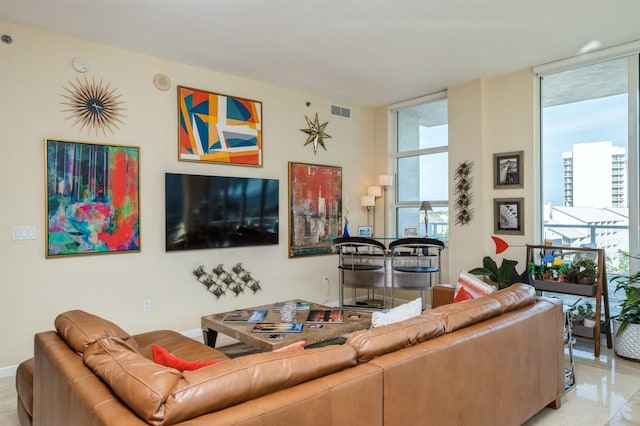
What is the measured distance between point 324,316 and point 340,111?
138 inches

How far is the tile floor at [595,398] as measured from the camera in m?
2.62

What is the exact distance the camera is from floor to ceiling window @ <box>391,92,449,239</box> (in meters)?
5.62

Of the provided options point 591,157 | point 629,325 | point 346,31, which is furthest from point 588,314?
point 346,31

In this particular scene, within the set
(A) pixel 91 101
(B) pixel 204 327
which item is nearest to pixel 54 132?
(A) pixel 91 101

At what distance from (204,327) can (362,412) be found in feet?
7.03

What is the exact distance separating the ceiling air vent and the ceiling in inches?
40.2

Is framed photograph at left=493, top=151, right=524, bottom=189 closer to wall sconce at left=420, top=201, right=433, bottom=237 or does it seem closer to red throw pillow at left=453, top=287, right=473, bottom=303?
wall sconce at left=420, top=201, right=433, bottom=237

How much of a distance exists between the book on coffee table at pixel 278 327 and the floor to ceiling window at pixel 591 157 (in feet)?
10.5

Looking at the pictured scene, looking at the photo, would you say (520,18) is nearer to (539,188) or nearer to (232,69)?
(539,188)

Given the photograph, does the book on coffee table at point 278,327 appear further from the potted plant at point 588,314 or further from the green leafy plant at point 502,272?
the potted plant at point 588,314

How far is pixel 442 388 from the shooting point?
1788mm

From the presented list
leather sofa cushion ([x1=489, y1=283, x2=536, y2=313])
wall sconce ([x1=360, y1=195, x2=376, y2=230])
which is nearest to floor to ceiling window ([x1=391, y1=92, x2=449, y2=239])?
wall sconce ([x1=360, y1=195, x2=376, y2=230])

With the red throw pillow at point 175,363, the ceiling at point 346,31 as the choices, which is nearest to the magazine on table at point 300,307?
the red throw pillow at point 175,363

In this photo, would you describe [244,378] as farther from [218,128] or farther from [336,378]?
[218,128]
